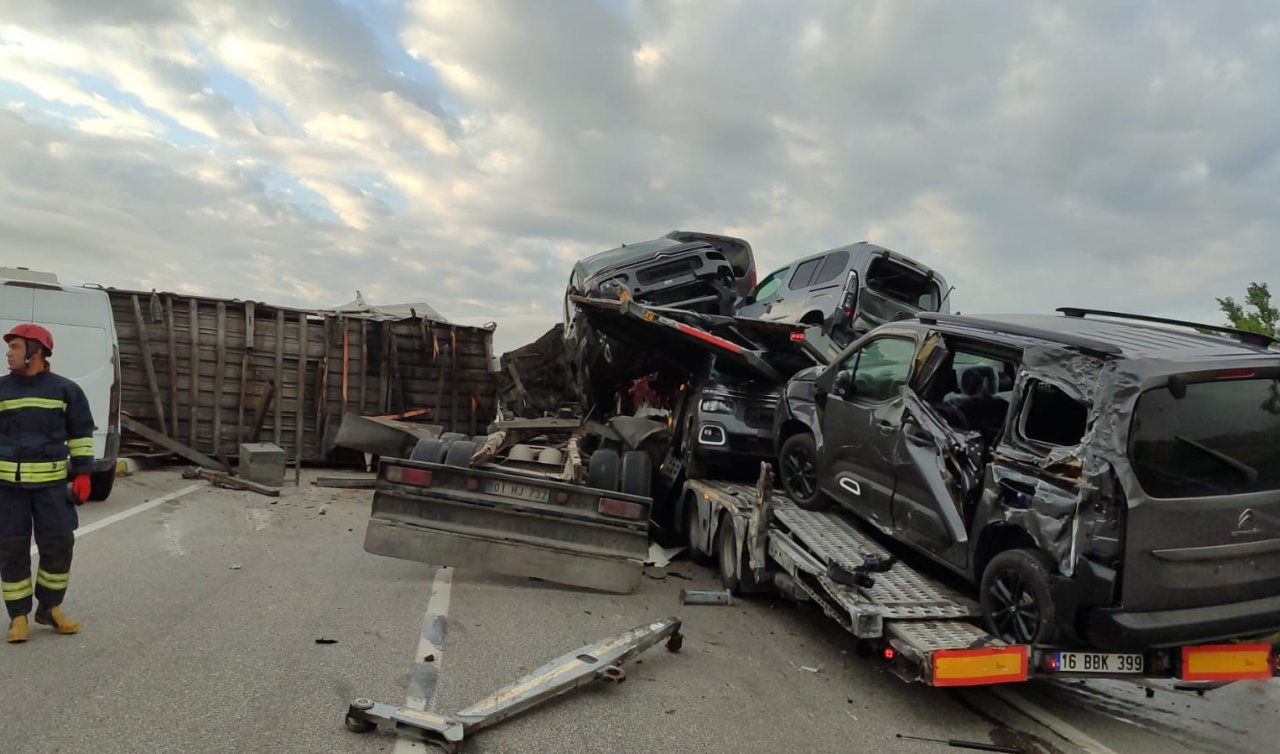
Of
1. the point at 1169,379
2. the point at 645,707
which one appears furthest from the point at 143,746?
the point at 1169,379

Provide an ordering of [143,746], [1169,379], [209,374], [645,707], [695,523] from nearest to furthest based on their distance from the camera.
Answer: [143,746]
[1169,379]
[645,707]
[695,523]
[209,374]

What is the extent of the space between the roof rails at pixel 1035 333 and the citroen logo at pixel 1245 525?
37.2 inches

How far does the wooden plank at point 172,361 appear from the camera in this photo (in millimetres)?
12383

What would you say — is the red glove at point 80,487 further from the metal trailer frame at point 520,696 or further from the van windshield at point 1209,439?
the van windshield at point 1209,439

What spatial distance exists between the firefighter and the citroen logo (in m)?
6.09

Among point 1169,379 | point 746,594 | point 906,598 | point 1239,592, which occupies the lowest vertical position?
point 746,594

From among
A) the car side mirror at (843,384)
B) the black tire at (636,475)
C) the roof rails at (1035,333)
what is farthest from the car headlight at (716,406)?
the roof rails at (1035,333)

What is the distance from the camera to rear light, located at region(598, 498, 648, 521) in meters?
6.56

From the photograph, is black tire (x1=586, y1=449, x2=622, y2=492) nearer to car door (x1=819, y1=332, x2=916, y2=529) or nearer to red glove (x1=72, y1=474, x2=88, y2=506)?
car door (x1=819, y1=332, x2=916, y2=529)

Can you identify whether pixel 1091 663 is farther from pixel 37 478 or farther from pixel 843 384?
pixel 37 478

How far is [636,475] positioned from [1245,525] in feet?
15.4

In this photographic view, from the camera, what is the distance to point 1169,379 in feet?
12.6

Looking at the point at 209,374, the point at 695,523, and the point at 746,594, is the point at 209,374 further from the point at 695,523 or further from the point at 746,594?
the point at 746,594

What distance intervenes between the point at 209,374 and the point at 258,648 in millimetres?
9340
